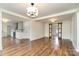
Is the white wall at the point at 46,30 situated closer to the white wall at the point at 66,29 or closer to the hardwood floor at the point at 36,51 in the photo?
the white wall at the point at 66,29

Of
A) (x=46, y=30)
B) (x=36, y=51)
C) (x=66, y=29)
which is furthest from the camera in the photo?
(x=46, y=30)

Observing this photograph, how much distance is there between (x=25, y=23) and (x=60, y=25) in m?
4.56

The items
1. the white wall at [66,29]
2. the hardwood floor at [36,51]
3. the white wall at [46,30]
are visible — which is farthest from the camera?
the white wall at [46,30]

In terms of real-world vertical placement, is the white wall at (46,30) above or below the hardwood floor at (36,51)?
above

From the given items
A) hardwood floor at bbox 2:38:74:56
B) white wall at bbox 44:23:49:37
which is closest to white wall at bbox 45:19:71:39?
white wall at bbox 44:23:49:37

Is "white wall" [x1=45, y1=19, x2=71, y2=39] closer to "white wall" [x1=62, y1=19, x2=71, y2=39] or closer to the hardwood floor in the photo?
"white wall" [x1=62, y1=19, x2=71, y2=39]

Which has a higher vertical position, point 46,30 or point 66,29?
point 66,29

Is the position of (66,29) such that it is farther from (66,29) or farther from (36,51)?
(36,51)

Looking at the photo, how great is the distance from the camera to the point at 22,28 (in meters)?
11.5

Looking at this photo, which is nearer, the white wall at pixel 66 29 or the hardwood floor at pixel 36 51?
the hardwood floor at pixel 36 51

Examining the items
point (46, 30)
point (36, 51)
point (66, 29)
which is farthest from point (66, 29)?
point (36, 51)

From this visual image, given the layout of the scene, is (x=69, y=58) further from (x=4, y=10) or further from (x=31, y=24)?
A: (x=31, y=24)

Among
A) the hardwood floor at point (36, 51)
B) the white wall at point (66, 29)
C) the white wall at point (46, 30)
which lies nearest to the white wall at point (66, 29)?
the white wall at point (66, 29)

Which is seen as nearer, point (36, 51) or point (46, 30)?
point (36, 51)
